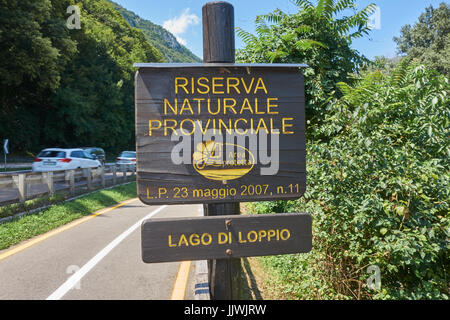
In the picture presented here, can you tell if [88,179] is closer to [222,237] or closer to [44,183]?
[44,183]

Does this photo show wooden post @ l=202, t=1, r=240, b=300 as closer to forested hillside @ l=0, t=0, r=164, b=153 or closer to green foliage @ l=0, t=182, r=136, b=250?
green foliage @ l=0, t=182, r=136, b=250

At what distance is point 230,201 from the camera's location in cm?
166

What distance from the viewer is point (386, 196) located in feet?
11.2

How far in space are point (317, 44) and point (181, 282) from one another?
16.0ft

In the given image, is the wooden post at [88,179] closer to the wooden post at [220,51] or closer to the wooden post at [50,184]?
the wooden post at [50,184]

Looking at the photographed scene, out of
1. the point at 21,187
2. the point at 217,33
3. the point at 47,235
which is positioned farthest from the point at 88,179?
the point at 217,33

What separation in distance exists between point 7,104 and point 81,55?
1110cm

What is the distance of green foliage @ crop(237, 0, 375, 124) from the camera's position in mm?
5691

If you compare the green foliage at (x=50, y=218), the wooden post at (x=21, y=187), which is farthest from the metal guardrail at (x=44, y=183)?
the green foliage at (x=50, y=218)

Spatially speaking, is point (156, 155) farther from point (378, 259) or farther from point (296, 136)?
point (378, 259)

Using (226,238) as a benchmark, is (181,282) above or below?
below

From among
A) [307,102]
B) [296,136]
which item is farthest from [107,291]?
[307,102]

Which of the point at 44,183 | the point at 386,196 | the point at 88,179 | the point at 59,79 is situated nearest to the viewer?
the point at 386,196

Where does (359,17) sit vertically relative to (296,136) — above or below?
above
